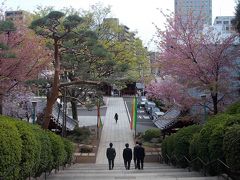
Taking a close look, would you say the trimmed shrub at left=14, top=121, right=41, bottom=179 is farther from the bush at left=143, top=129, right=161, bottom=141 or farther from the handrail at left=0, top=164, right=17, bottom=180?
the bush at left=143, top=129, right=161, bottom=141

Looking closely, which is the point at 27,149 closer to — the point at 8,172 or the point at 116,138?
the point at 8,172

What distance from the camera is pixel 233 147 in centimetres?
896

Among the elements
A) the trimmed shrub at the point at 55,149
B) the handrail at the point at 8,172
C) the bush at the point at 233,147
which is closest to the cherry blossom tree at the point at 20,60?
the trimmed shrub at the point at 55,149

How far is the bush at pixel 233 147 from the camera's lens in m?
8.87

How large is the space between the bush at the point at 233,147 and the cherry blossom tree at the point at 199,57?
10.7 m

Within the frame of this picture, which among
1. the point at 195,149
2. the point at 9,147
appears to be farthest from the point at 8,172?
the point at 195,149

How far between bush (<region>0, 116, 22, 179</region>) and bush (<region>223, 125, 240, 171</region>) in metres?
4.78

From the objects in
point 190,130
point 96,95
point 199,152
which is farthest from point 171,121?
point 199,152

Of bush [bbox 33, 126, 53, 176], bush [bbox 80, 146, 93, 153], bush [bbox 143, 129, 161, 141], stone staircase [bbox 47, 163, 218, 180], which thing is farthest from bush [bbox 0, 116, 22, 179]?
bush [bbox 143, 129, 161, 141]

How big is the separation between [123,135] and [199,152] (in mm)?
23021

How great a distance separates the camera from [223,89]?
20.4 metres

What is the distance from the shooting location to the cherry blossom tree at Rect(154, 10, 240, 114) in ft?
67.6

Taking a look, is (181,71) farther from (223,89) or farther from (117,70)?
(117,70)

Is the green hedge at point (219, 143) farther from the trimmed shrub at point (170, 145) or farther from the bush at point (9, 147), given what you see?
the bush at point (9, 147)
